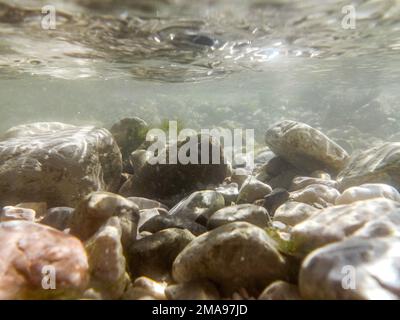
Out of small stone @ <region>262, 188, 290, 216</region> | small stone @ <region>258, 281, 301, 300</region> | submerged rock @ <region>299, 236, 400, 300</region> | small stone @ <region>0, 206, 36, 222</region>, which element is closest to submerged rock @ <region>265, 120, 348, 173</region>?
small stone @ <region>262, 188, 290, 216</region>

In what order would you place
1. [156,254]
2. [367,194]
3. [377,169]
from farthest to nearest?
[377,169] → [367,194] → [156,254]

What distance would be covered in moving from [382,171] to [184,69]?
12245mm

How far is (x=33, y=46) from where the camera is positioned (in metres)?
12.5

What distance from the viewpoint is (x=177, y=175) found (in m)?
7.80

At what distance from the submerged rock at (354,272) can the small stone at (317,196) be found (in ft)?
9.61

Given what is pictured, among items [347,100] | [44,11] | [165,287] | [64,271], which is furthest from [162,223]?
[347,100]

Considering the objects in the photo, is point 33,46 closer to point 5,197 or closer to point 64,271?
point 5,197

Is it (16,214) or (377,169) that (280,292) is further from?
(377,169)

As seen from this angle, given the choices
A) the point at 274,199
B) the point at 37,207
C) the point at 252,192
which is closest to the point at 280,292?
the point at 274,199

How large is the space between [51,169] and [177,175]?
2.92m

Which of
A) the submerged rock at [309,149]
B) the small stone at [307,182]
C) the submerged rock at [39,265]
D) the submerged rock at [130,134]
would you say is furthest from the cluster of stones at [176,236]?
the submerged rock at [130,134]

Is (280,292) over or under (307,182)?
under

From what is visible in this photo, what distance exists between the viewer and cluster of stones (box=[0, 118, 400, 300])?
328 centimetres

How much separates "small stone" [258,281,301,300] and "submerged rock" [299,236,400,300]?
95 millimetres
